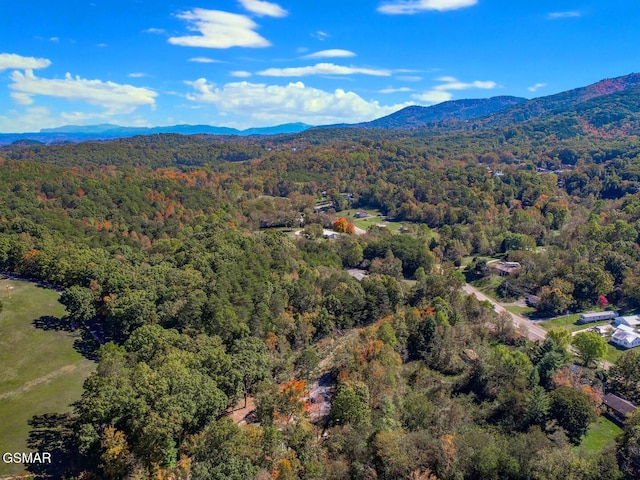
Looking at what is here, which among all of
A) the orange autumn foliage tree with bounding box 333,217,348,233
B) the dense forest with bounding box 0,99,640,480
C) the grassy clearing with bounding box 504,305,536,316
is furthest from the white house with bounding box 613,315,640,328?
the orange autumn foliage tree with bounding box 333,217,348,233

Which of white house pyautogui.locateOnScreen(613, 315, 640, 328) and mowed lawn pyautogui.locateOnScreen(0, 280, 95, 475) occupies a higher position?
mowed lawn pyautogui.locateOnScreen(0, 280, 95, 475)

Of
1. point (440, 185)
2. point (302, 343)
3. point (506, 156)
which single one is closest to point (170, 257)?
point (302, 343)

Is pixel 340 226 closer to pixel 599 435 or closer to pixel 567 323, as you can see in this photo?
pixel 567 323

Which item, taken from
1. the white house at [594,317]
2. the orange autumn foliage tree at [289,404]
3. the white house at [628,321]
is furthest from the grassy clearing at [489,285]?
the orange autumn foliage tree at [289,404]

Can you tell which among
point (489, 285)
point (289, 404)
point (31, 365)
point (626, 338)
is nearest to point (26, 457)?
point (31, 365)

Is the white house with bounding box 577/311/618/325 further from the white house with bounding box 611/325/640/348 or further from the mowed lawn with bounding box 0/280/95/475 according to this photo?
the mowed lawn with bounding box 0/280/95/475

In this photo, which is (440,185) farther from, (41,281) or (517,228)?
(41,281)

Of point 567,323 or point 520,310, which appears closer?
point 567,323

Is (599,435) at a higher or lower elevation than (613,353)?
higher
